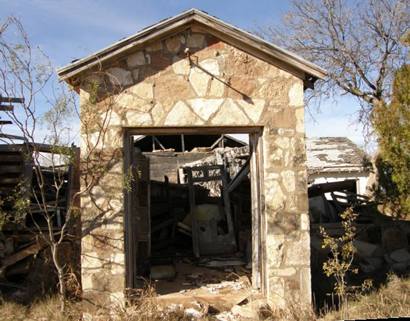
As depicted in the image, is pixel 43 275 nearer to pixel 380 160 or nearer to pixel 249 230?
pixel 249 230

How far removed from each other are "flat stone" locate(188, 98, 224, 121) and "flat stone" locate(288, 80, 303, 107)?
1.06 metres

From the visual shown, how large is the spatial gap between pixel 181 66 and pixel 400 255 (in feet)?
21.4

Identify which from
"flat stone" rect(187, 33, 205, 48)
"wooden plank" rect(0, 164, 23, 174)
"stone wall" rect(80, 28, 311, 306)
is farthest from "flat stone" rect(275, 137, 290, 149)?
"wooden plank" rect(0, 164, 23, 174)

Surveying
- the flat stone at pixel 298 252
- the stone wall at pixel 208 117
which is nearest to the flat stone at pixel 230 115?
the stone wall at pixel 208 117

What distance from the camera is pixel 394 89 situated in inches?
357

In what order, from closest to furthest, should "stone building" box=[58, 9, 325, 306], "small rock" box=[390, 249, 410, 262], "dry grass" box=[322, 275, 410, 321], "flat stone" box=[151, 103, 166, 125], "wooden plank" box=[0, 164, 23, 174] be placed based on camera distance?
"dry grass" box=[322, 275, 410, 321]
"stone building" box=[58, 9, 325, 306]
"flat stone" box=[151, 103, 166, 125]
"wooden plank" box=[0, 164, 23, 174]
"small rock" box=[390, 249, 410, 262]

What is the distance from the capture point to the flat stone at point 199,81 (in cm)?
647

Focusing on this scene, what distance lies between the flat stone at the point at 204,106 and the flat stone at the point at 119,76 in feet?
3.03

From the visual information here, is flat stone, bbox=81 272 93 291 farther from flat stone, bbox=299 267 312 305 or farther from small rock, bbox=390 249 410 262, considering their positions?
small rock, bbox=390 249 410 262

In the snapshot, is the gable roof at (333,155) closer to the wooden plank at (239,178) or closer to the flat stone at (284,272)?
the wooden plank at (239,178)

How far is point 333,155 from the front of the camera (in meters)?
19.8

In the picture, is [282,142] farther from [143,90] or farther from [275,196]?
[143,90]

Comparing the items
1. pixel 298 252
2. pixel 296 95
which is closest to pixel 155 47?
pixel 296 95

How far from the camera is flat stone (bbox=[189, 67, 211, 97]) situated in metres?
6.47
